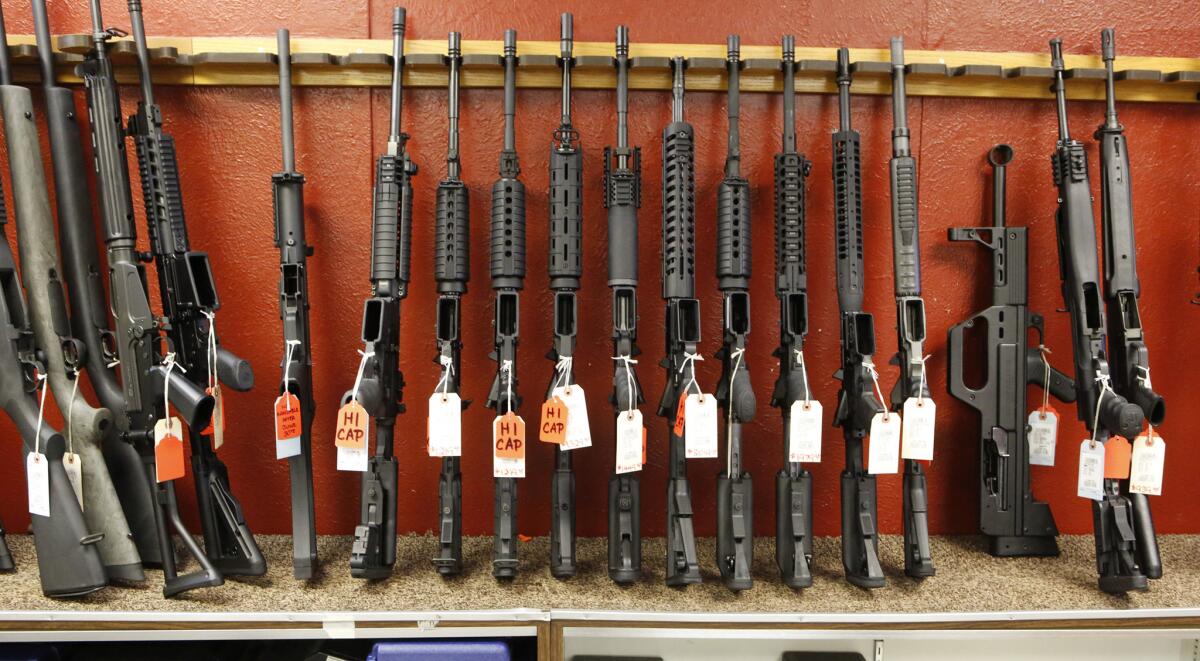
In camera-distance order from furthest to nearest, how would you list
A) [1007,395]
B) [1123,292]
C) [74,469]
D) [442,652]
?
[1007,395] → [1123,292] → [74,469] → [442,652]

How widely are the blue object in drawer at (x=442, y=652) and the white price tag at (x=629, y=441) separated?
0.48 meters

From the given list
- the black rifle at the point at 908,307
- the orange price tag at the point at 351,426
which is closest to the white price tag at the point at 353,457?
the orange price tag at the point at 351,426

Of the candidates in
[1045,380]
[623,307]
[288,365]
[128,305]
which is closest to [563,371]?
[623,307]

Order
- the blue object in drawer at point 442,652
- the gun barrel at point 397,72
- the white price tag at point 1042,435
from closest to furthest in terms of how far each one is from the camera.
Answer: the blue object in drawer at point 442,652 < the gun barrel at point 397,72 < the white price tag at point 1042,435

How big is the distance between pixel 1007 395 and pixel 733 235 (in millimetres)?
876

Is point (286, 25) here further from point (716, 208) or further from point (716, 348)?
point (716, 348)

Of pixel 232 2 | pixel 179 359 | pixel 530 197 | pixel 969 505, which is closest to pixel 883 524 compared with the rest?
pixel 969 505

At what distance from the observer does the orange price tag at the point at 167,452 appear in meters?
1.61

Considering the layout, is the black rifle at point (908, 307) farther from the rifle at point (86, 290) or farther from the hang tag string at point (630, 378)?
the rifle at point (86, 290)

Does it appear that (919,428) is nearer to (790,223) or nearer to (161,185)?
(790,223)

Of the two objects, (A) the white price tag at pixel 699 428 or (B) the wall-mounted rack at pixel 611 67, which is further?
(B) the wall-mounted rack at pixel 611 67

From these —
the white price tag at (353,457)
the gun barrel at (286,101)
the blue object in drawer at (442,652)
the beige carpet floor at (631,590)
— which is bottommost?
the blue object in drawer at (442,652)

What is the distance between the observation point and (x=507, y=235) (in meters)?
1.73

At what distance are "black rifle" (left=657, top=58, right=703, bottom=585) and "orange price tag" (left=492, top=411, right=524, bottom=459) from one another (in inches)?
14.1
